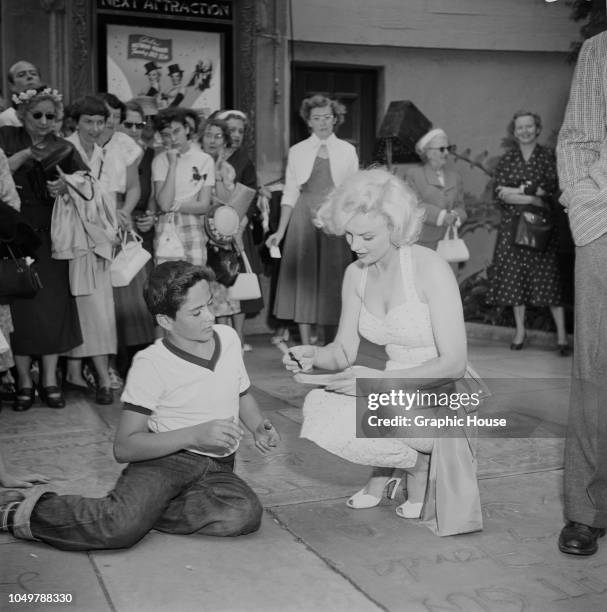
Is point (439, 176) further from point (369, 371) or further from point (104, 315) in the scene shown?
point (369, 371)

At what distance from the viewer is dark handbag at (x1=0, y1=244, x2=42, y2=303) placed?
4.20 m

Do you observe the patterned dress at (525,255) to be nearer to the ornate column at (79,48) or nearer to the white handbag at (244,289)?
the white handbag at (244,289)

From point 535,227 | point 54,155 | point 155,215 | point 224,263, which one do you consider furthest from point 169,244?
point 535,227

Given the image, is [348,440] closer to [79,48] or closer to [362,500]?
[362,500]

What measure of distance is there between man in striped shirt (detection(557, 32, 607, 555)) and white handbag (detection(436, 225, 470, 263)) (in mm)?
4022

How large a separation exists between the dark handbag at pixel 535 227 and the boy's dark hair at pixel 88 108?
132 inches

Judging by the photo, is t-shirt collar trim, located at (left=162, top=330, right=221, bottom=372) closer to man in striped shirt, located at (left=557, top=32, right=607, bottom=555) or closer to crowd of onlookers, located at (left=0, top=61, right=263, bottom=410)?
man in striped shirt, located at (left=557, top=32, right=607, bottom=555)

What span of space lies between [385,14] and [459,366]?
262 inches

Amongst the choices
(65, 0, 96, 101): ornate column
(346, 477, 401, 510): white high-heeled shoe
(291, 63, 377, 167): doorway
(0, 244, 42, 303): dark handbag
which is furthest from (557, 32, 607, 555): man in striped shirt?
(291, 63, 377, 167): doorway

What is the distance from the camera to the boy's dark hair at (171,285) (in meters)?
2.94

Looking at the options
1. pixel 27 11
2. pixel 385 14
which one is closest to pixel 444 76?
pixel 385 14

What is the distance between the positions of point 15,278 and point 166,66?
383 centimetres

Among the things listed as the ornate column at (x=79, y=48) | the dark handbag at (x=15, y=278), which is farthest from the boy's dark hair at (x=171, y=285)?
the ornate column at (x=79, y=48)

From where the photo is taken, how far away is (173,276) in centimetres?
296
